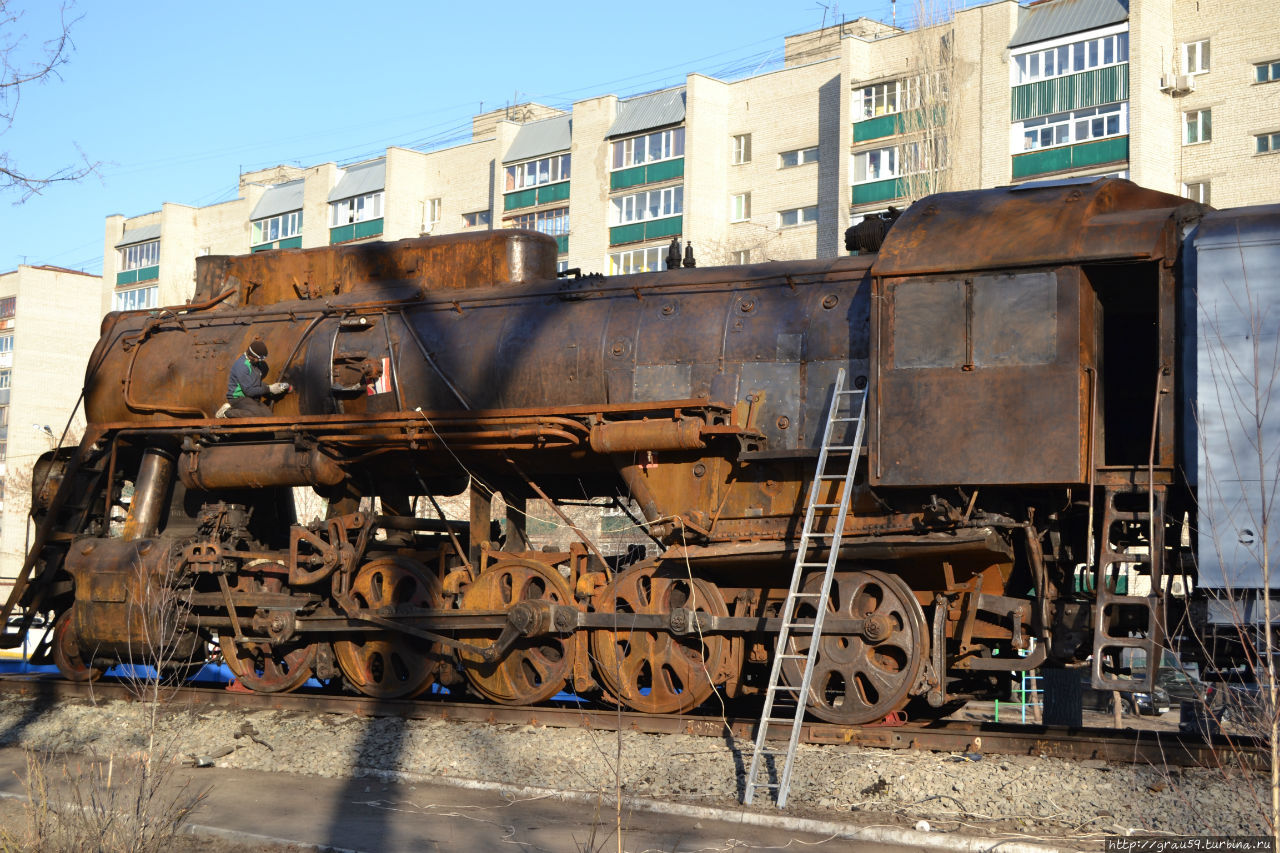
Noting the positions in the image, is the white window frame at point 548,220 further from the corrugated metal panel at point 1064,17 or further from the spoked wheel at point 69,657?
the spoked wheel at point 69,657

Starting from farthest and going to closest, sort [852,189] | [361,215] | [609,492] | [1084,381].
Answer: [361,215] < [852,189] < [609,492] < [1084,381]

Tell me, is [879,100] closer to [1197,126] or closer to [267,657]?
[1197,126]

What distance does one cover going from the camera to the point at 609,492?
13055 mm

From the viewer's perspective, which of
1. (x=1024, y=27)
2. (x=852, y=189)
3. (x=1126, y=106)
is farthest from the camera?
(x=852, y=189)

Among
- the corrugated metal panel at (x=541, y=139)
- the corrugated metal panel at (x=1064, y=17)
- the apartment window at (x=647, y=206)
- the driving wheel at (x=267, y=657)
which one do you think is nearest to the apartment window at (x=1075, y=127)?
the corrugated metal panel at (x=1064, y=17)

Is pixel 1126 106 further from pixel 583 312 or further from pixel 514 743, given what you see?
pixel 514 743

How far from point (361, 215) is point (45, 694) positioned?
50.6 metres

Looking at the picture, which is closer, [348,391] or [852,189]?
[348,391]

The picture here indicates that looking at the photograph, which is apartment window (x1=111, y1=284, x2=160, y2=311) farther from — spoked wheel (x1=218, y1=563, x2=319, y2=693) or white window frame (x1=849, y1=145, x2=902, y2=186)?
spoked wheel (x1=218, y1=563, x2=319, y2=693)

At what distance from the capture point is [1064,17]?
1695 inches

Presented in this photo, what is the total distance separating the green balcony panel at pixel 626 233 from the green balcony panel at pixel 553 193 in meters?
3.43

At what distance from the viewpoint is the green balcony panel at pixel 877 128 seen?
4678cm

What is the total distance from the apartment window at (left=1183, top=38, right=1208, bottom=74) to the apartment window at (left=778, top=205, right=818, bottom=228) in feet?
44.6

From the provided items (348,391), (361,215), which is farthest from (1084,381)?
(361,215)
